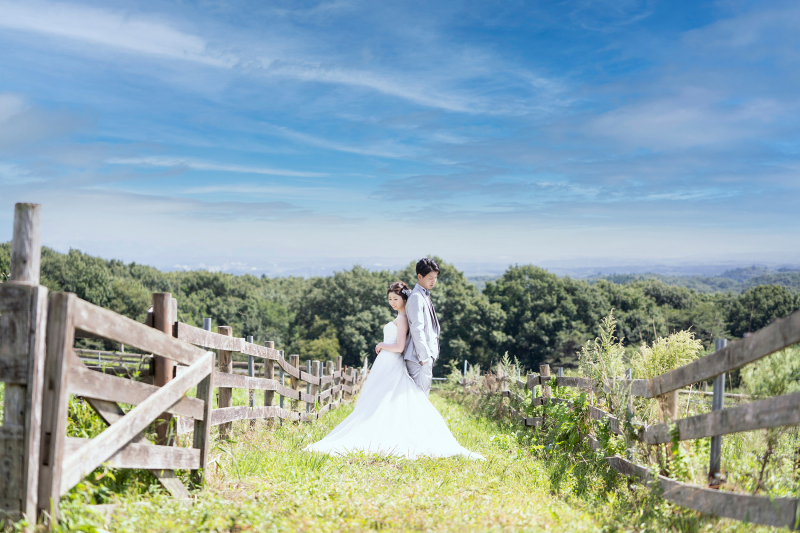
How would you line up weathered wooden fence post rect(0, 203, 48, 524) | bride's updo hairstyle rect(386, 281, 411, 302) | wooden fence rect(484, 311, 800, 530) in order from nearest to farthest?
weathered wooden fence post rect(0, 203, 48, 524), wooden fence rect(484, 311, 800, 530), bride's updo hairstyle rect(386, 281, 411, 302)

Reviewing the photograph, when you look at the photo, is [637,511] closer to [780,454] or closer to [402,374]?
[780,454]

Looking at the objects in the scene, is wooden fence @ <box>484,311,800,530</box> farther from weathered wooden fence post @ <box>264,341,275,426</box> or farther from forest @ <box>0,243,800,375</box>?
forest @ <box>0,243,800,375</box>

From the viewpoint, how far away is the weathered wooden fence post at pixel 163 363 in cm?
421

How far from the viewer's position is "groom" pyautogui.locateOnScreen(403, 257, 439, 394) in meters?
7.17

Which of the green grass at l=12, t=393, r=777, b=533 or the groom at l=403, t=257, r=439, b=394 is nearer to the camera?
the green grass at l=12, t=393, r=777, b=533

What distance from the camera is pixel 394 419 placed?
6918 millimetres

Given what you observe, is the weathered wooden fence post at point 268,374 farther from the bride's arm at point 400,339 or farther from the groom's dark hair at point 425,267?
the groom's dark hair at point 425,267

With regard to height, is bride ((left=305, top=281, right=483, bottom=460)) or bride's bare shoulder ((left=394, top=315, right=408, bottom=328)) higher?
bride's bare shoulder ((left=394, top=315, right=408, bottom=328))

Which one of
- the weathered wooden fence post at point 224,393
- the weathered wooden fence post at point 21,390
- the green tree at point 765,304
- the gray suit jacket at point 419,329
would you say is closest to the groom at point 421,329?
the gray suit jacket at point 419,329

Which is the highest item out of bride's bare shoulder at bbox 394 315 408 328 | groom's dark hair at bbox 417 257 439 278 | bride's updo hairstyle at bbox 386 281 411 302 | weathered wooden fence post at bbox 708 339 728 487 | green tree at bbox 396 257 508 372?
groom's dark hair at bbox 417 257 439 278

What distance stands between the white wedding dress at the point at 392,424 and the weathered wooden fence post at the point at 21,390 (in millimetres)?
3470

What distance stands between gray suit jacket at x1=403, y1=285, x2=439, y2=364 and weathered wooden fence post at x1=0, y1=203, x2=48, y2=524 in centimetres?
466

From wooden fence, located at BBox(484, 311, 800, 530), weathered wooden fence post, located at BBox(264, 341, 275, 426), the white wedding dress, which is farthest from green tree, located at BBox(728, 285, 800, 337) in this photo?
wooden fence, located at BBox(484, 311, 800, 530)

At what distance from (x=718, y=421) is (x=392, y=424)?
13.0 feet
